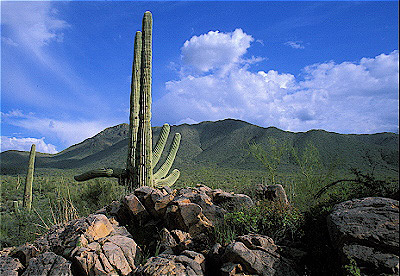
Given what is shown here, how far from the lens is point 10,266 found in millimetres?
5871

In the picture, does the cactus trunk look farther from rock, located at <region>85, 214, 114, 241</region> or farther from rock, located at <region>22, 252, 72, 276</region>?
rock, located at <region>22, 252, 72, 276</region>

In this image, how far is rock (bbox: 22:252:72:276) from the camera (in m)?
5.27

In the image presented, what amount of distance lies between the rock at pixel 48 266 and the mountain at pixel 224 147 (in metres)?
29.4

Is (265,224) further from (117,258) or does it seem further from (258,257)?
(117,258)

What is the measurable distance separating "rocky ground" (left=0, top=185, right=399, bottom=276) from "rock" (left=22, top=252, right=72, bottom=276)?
17 millimetres

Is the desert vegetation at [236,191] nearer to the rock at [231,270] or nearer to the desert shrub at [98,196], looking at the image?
the desert shrub at [98,196]

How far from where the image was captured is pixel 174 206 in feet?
22.0

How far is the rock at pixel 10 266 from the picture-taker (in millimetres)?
Result: 5703

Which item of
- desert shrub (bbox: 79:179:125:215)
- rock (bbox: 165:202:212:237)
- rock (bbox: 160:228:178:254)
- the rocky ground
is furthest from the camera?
desert shrub (bbox: 79:179:125:215)

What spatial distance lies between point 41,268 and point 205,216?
340 centimetres

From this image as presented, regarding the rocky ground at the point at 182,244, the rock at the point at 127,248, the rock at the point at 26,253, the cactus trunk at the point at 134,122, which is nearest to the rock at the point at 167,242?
the rocky ground at the point at 182,244

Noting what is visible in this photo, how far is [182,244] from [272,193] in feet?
12.9

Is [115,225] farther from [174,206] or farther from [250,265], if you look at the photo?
[250,265]

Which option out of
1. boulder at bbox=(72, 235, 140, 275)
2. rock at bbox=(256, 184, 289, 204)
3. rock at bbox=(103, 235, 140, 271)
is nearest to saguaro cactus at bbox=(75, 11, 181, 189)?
rock at bbox=(256, 184, 289, 204)
